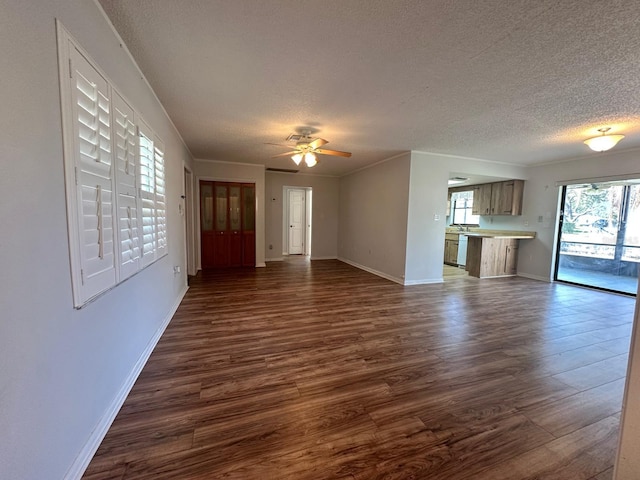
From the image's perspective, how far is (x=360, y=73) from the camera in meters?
2.17

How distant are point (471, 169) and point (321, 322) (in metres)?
4.51

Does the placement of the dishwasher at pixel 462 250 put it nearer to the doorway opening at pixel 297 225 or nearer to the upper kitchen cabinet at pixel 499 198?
the upper kitchen cabinet at pixel 499 198

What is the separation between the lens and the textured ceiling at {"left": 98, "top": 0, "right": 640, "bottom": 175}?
1527 millimetres

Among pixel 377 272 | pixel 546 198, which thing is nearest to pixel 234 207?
pixel 377 272

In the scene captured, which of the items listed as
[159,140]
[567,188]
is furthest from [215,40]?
[567,188]

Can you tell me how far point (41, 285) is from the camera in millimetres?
1035

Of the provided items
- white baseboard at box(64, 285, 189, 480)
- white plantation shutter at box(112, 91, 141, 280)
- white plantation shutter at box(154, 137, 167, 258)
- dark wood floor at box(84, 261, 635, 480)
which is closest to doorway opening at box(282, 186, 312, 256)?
dark wood floor at box(84, 261, 635, 480)

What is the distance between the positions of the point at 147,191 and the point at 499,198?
23.2 ft

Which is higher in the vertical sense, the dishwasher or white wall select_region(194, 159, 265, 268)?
white wall select_region(194, 159, 265, 268)

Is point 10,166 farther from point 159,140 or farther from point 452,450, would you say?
point 452,450

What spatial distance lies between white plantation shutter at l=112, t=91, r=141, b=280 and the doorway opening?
254 inches

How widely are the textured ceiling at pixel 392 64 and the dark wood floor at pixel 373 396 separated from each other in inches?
96.8

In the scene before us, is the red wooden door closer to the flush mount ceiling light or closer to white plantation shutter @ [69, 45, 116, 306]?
white plantation shutter @ [69, 45, 116, 306]

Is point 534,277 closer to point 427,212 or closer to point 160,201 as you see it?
point 427,212
